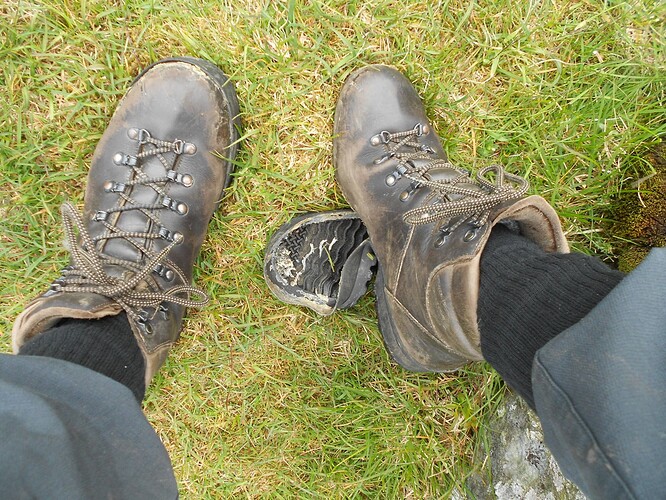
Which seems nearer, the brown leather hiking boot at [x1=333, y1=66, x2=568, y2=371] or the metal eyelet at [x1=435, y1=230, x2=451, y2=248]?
the brown leather hiking boot at [x1=333, y1=66, x2=568, y2=371]

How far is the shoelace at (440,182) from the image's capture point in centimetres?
131

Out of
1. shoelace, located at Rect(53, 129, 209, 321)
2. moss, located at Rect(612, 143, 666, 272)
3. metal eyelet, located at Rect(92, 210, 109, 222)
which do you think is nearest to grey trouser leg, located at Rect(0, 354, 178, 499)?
shoelace, located at Rect(53, 129, 209, 321)

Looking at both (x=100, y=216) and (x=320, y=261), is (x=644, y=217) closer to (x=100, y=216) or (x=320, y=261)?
(x=320, y=261)

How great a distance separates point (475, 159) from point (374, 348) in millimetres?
847

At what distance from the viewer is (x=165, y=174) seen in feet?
5.92

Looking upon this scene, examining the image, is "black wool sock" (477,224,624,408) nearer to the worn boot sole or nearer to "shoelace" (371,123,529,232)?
"shoelace" (371,123,529,232)

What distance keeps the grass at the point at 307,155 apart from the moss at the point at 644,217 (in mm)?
52

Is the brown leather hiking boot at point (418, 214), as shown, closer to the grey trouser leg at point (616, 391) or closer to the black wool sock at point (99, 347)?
the grey trouser leg at point (616, 391)

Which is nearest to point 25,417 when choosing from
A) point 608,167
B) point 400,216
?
point 400,216

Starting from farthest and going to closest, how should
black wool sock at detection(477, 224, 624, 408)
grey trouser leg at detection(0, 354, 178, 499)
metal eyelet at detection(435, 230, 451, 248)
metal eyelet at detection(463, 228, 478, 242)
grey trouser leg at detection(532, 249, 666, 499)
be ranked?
metal eyelet at detection(435, 230, 451, 248) → metal eyelet at detection(463, 228, 478, 242) → black wool sock at detection(477, 224, 624, 408) → grey trouser leg at detection(0, 354, 178, 499) → grey trouser leg at detection(532, 249, 666, 499)

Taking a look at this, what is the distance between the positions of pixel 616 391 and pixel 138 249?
147 centimetres

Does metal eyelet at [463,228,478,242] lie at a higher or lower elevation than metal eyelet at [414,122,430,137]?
lower

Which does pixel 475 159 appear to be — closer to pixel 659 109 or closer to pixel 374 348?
pixel 659 109

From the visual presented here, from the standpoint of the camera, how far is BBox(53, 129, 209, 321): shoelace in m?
1.49
